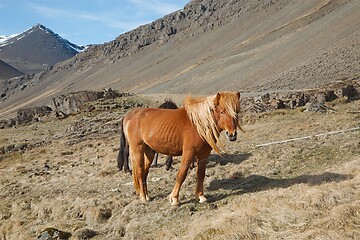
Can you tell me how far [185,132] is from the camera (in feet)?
25.2

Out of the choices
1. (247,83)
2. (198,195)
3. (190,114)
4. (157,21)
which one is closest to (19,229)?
(198,195)

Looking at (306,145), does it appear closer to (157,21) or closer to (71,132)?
(71,132)

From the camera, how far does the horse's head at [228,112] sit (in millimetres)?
7118

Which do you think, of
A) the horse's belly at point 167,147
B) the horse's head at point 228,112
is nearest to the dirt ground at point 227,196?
the horse's belly at point 167,147

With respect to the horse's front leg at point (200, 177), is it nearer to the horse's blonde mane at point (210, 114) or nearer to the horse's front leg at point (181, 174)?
the horse's front leg at point (181, 174)

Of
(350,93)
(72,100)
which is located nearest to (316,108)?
(350,93)

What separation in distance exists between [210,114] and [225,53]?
3391 inches

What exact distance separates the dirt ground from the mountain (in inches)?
302

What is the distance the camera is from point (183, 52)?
115 m

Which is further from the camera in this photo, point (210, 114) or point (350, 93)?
point (350, 93)

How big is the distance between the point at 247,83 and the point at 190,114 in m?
50.6

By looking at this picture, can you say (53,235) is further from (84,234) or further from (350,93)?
(350,93)

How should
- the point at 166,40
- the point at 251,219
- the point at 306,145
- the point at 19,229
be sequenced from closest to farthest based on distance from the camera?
1. the point at 251,219
2. the point at 19,229
3. the point at 306,145
4. the point at 166,40

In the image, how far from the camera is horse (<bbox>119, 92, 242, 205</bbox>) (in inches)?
288
